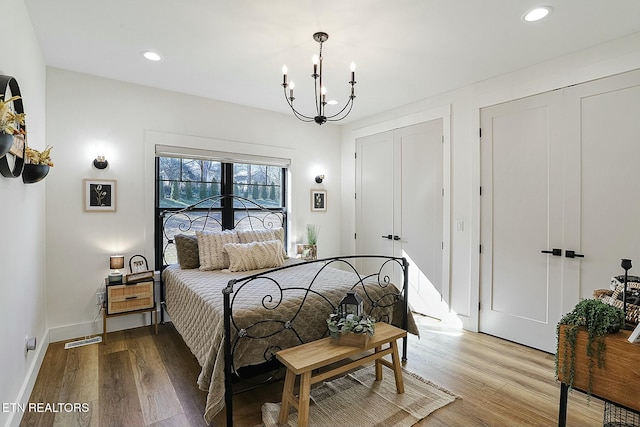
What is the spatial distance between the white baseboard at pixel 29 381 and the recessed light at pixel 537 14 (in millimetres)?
4043

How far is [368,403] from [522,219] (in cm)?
229

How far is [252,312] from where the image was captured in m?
2.08

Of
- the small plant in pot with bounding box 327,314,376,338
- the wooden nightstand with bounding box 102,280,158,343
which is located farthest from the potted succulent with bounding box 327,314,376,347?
the wooden nightstand with bounding box 102,280,158,343

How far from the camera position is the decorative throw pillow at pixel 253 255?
330cm

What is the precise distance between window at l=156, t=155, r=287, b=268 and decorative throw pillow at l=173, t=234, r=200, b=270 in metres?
0.49

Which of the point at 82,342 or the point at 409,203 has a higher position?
the point at 409,203

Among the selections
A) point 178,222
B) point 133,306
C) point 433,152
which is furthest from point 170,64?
point 433,152

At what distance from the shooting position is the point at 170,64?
308 cm

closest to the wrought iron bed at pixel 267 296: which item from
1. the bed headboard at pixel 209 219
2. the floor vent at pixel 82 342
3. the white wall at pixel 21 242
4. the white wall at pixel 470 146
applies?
the bed headboard at pixel 209 219

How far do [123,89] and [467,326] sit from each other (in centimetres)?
458

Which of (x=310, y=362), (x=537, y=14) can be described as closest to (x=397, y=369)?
(x=310, y=362)

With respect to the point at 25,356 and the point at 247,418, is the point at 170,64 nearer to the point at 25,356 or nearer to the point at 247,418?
the point at 25,356

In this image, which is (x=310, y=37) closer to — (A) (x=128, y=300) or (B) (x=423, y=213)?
(B) (x=423, y=213)

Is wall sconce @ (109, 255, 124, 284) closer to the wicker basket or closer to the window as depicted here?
the window
